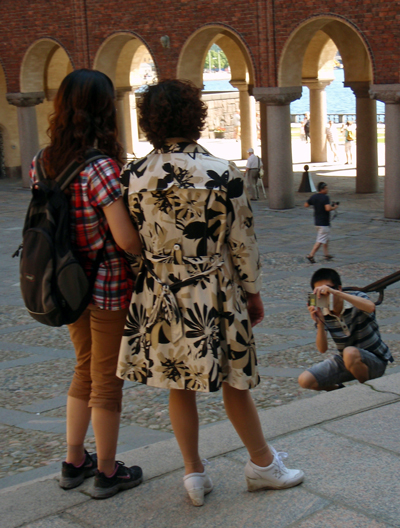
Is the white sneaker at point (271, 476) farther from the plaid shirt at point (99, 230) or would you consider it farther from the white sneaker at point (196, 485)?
the plaid shirt at point (99, 230)

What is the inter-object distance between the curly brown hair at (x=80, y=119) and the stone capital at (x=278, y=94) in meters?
13.8

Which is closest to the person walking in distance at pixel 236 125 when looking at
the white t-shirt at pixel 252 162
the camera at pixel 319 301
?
the white t-shirt at pixel 252 162

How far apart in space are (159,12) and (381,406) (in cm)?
1563

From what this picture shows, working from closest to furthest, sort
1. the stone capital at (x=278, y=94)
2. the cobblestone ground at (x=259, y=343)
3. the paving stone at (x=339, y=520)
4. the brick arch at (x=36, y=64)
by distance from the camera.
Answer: the paving stone at (x=339, y=520)
the cobblestone ground at (x=259, y=343)
the stone capital at (x=278, y=94)
the brick arch at (x=36, y=64)

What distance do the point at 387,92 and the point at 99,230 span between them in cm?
1231

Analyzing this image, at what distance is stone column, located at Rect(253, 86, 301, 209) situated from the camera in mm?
16828

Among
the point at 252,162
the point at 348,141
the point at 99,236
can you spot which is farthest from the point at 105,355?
the point at 348,141

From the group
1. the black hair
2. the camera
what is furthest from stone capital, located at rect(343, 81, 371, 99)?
the camera

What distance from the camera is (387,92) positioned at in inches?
573

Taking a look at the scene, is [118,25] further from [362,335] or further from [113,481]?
[113,481]

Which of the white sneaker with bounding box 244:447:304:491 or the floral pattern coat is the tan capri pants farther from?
the white sneaker with bounding box 244:447:304:491

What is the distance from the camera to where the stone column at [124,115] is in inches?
951

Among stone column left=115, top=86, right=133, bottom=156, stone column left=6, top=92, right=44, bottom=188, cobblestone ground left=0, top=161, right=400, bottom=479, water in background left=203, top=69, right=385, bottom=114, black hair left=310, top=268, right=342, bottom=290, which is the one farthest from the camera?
water in background left=203, top=69, right=385, bottom=114

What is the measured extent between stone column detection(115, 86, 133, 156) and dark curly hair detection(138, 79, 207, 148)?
18.8 metres
